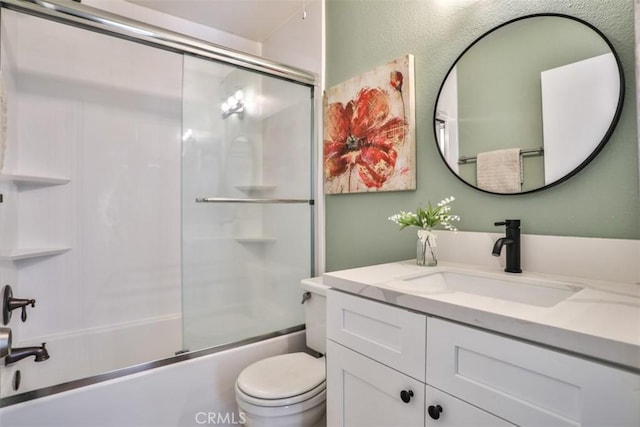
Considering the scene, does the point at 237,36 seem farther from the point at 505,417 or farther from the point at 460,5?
the point at 505,417

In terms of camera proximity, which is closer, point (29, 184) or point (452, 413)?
point (452, 413)

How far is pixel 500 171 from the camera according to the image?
1175mm

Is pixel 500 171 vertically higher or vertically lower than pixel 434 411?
higher

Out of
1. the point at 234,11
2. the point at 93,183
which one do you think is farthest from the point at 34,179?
the point at 234,11

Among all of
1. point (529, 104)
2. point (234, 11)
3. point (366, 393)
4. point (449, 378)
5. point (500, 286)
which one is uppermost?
point (234, 11)

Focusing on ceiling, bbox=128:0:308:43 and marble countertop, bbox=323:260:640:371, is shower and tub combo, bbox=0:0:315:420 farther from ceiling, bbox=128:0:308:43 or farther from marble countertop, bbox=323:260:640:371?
marble countertop, bbox=323:260:640:371

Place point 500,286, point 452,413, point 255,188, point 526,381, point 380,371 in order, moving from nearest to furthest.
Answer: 1. point 526,381
2. point 452,413
3. point 380,371
4. point 500,286
5. point 255,188

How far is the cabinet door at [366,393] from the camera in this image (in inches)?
31.8

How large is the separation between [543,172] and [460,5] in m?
0.77

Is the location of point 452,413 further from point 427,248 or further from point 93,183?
point 93,183

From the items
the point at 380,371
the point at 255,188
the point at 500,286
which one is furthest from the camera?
the point at 255,188

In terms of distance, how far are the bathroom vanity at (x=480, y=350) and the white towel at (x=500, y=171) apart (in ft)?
1.04

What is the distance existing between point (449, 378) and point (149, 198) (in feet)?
6.97

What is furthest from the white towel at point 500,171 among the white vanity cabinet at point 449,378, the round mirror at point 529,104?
the white vanity cabinet at point 449,378
